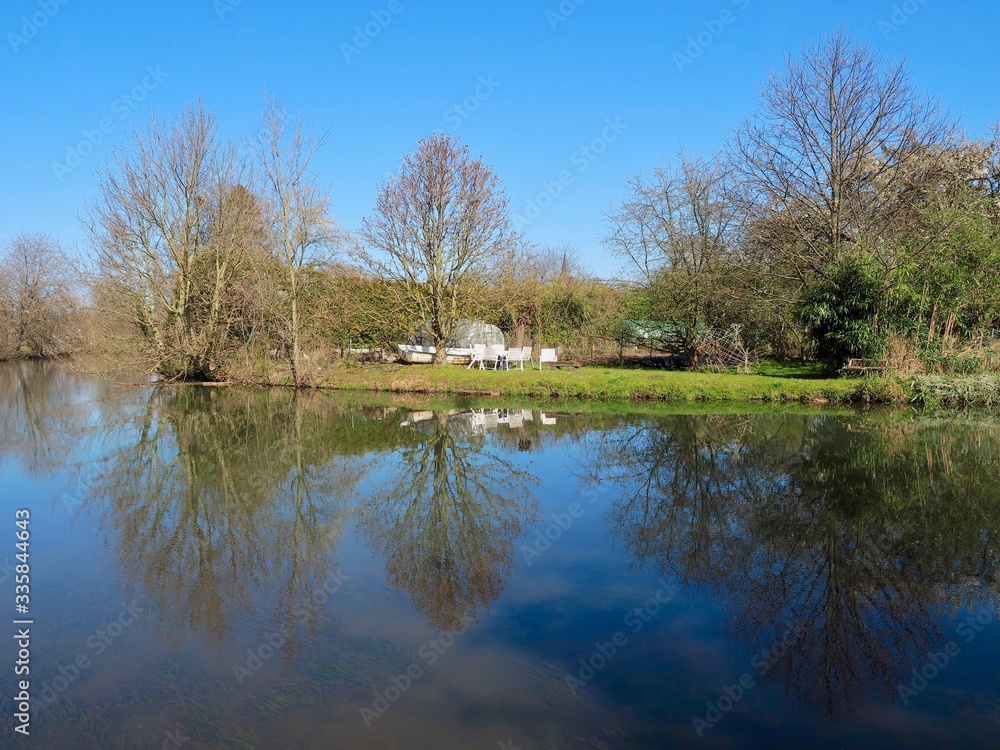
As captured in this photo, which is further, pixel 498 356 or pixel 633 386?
pixel 498 356

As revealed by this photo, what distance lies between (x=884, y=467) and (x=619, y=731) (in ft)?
26.6

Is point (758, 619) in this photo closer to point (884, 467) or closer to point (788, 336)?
point (884, 467)

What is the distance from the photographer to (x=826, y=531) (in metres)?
7.25

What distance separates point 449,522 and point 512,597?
2.23 m

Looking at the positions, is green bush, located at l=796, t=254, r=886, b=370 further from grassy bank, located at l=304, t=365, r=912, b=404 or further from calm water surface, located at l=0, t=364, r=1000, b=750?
calm water surface, located at l=0, t=364, r=1000, b=750

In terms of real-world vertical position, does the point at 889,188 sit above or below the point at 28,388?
above

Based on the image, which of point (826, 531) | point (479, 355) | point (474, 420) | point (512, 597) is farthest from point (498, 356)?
point (512, 597)

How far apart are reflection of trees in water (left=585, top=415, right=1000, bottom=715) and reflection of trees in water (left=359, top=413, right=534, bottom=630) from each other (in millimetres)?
1449

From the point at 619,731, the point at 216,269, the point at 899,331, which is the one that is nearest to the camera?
the point at 619,731

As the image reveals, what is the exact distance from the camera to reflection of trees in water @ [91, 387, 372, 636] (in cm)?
606

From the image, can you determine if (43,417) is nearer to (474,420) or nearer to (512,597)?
(474,420)

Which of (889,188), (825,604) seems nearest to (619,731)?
(825,604)

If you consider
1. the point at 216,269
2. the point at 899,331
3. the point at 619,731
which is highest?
the point at 216,269

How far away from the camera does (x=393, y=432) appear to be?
14039mm
